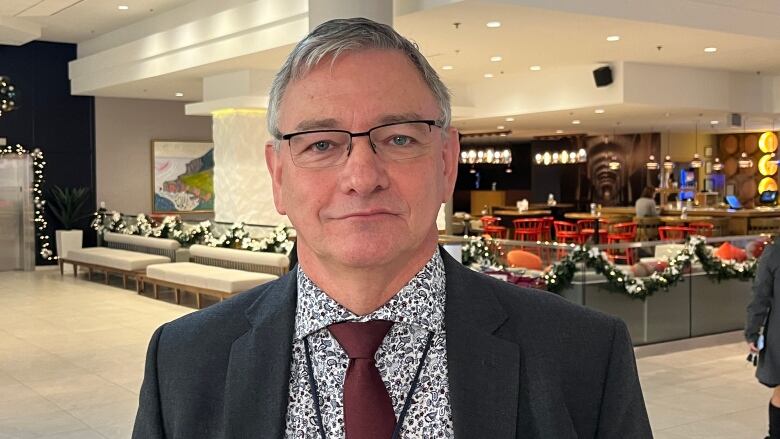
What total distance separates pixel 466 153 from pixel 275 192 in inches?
920

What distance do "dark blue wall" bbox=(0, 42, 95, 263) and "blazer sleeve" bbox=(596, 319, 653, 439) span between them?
1931 centimetres

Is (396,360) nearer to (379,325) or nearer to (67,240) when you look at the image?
(379,325)

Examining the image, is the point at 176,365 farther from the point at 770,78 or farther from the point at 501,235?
the point at 501,235

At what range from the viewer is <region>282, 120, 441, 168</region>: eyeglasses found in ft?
3.86

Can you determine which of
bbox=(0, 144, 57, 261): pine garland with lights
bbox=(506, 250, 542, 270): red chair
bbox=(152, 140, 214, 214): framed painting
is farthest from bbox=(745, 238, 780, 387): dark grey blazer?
bbox=(152, 140, 214, 214): framed painting

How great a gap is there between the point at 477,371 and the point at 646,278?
855 cm

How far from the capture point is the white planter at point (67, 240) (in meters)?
18.2

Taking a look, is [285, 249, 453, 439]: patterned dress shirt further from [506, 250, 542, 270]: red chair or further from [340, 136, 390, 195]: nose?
[506, 250, 542, 270]: red chair

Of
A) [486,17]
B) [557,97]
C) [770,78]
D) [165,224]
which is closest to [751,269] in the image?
[486,17]

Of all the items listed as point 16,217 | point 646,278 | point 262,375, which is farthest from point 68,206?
point 262,375

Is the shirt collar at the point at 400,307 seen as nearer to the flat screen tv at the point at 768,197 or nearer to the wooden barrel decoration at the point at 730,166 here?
the flat screen tv at the point at 768,197

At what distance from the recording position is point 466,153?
24516 millimetres

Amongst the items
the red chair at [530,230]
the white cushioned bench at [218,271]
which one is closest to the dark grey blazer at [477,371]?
the white cushioned bench at [218,271]

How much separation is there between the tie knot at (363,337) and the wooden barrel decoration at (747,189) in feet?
83.7
